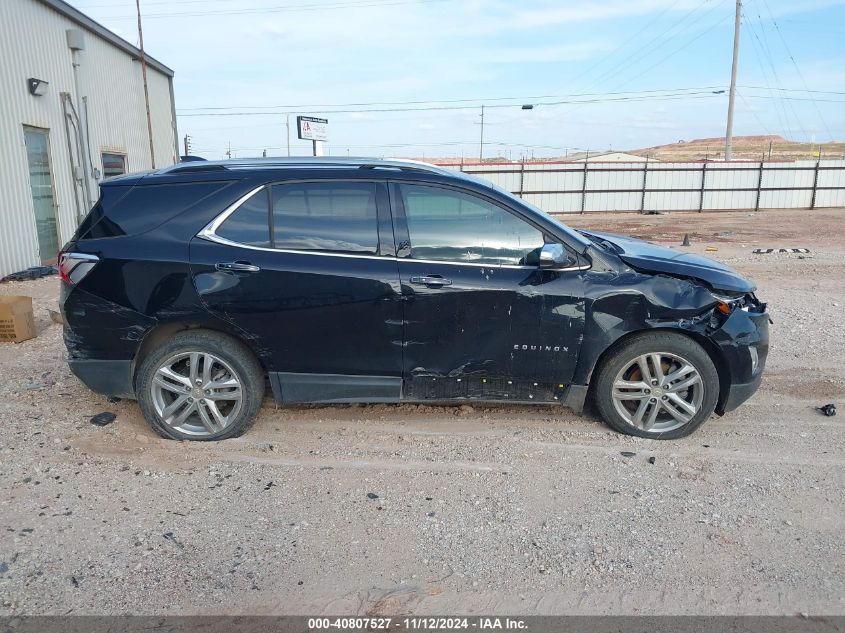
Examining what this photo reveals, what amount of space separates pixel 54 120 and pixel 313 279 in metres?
11.3

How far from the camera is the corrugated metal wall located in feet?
89.7

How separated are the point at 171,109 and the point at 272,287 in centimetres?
1878

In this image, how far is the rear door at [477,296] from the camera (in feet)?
13.7

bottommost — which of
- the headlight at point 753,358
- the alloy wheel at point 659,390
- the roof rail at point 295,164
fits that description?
the alloy wheel at point 659,390

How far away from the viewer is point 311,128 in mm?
23641

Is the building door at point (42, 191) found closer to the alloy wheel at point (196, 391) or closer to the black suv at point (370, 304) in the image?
the black suv at point (370, 304)

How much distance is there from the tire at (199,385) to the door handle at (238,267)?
1.53ft

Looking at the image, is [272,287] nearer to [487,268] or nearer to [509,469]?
[487,268]

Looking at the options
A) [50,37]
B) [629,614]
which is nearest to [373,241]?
[629,614]

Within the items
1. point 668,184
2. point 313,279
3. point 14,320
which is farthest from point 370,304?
point 668,184

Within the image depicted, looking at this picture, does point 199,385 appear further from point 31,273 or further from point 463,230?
point 31,273

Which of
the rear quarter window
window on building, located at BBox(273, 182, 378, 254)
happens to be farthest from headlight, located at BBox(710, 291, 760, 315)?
the rear quarter window

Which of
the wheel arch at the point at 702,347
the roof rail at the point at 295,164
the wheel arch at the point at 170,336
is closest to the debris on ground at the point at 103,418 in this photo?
the wheel arch at the point at 170,336

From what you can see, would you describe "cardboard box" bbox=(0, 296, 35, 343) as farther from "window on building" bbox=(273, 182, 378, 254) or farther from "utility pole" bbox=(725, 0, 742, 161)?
"utility pole" bbox=(725, 0, 742, 161)
